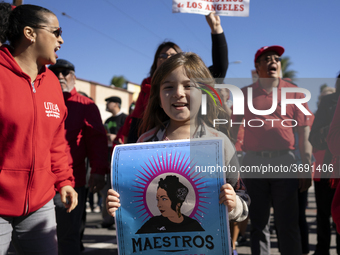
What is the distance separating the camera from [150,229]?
1517 mm

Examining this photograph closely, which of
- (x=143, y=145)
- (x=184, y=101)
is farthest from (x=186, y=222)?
(x=184, y=101)

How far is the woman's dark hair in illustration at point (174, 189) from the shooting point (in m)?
1.51

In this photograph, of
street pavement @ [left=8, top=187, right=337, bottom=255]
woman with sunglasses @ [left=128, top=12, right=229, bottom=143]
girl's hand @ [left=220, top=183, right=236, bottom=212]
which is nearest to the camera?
girl's hand @ [left=220, top=183, right=236, bottom=212]

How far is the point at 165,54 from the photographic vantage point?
271 centimetres

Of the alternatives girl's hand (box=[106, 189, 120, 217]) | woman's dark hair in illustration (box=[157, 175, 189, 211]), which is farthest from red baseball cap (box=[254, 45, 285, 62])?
girl's hand (box=[106, 189, 120, 217])

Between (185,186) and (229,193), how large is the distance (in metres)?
0.20

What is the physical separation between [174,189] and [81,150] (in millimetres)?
1822

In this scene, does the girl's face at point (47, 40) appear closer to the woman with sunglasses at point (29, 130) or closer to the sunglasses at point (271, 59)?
the woman with sunglasses at point (29, 130)

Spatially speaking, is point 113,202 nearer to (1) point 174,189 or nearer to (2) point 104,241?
(1) point 174,189

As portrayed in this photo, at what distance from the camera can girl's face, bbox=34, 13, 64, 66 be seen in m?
1.99

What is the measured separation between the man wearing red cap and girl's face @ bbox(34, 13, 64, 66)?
1686mm

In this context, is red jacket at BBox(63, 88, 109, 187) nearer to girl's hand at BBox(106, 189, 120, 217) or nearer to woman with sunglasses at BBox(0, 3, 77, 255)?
woman with sunglasses at BBox(0, 3, 77, 255)

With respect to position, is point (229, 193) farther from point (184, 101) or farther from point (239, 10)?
point (239, 10)

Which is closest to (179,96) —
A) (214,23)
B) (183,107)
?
(183,107)
